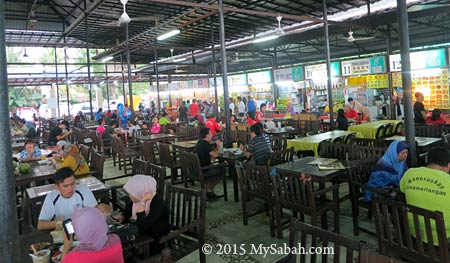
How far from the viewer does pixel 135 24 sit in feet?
43.7

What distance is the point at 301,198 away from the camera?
376cm

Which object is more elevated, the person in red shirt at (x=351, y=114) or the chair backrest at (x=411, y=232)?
the person in red shirt at (x=351, y=114)

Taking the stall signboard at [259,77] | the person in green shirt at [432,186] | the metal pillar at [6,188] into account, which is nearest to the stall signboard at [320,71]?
the stall signboard at [259,77]

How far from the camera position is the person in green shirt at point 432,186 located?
8.32 ft

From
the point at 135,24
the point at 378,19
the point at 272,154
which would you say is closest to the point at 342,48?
the point at 378,19

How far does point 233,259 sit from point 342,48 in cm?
1583

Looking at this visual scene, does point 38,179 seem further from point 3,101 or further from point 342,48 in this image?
point 342,48

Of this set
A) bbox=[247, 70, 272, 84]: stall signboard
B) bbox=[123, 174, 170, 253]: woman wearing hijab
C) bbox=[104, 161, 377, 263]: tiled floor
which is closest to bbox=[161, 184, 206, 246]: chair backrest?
bbox=[123, 174, 170, 253]: woman wearing hijab

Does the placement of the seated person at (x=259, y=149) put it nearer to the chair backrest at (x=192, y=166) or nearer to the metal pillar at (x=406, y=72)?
the chair backrest at (x=192, y=166)

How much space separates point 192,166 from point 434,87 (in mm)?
9626

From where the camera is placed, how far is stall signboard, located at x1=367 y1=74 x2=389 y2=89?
40.2 ft

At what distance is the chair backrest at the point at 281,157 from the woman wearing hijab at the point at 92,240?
10.9 ft

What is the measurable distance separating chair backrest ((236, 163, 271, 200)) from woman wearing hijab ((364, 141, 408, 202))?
3.74 ft

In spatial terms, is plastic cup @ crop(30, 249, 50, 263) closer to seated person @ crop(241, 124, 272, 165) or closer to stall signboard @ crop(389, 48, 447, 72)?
seated person @ crop(241, 124, 272, 165)
